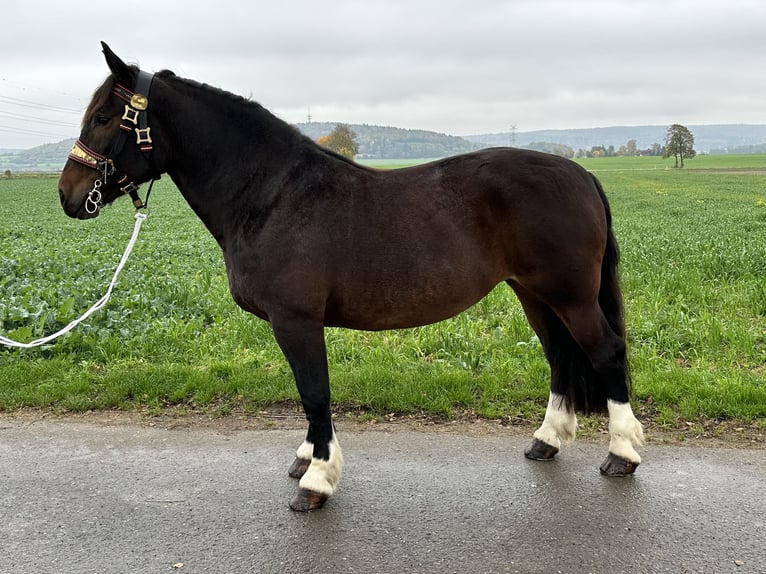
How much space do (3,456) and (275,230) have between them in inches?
96.3

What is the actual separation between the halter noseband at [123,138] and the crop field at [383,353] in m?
2.02

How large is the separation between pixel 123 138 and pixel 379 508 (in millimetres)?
2533

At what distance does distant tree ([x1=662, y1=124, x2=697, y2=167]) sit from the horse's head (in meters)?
90.8

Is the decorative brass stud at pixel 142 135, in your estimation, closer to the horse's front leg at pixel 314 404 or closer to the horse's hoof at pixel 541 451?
the horse's front leg at pixel 314 404

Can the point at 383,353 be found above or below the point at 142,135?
below

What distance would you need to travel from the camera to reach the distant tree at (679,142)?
83688 mm

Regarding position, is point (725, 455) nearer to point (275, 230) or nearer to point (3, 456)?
point (275, 230)

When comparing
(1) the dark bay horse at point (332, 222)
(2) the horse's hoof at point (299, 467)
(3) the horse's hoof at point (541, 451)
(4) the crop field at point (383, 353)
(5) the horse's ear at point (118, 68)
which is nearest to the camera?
(5) the horse's ear at point (118, 68)

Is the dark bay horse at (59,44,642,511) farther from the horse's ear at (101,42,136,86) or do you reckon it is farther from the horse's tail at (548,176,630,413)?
the horse's tail at (548,176,630,413)

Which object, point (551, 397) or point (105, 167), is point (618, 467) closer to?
point (551, 397)

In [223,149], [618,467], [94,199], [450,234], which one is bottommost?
[618,467]

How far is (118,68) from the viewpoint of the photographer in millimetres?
3354

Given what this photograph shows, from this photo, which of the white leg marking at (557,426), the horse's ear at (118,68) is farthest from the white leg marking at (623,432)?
the horse's ear at (118,68)

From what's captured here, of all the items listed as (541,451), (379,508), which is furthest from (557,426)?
(379,508)
